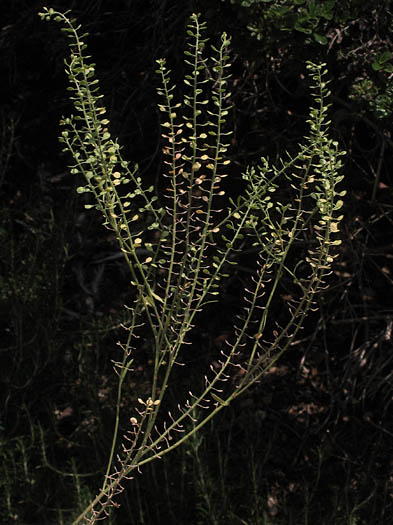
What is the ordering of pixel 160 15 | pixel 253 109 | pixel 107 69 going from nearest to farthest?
pixel 160 15 → pixel 253 109 → pixel 107 69

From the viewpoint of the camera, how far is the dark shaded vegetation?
2451mm

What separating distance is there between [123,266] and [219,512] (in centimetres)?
137

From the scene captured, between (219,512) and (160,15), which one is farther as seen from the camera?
(160,15)

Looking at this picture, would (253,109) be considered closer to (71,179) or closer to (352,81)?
(352,81)

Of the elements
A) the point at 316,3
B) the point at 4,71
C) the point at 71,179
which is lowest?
the point at 71,179

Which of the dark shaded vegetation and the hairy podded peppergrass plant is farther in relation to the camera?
the dark shaded vegetation

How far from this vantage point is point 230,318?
3.27m

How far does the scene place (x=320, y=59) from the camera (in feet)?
7.65

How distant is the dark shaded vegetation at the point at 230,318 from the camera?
2.45 metres

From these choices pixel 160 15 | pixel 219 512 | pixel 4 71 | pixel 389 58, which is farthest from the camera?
pixel 4 71

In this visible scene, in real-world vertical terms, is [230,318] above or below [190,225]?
below

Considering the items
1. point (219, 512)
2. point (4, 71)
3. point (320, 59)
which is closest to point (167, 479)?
point (219, 512)

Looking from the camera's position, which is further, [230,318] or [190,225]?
[230,318]

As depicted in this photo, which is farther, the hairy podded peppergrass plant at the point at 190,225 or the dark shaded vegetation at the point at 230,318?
the dark shaded vegetation at the point at 230,318
